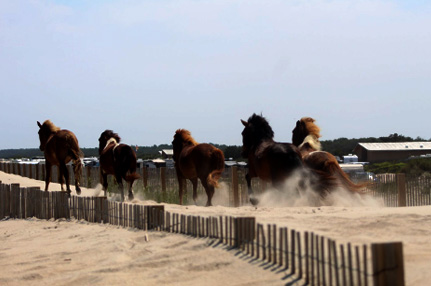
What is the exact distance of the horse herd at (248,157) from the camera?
14.5 metres

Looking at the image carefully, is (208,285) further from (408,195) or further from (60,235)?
(408,195)

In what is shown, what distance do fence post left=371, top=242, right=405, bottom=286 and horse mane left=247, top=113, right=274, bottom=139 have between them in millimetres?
10400

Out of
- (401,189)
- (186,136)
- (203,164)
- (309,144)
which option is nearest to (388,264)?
(309,144)

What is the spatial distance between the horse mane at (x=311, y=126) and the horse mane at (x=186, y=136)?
296cm

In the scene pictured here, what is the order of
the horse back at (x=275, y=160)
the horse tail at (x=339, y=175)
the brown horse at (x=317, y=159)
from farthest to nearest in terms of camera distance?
the horse tail at (x=339, y=175) → the horse back at (x=275, y=160) → the brown horse at (x=317, y=159)

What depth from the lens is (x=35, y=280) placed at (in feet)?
27.7

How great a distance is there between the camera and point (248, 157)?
52.9ft

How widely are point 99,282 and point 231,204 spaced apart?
11590mm

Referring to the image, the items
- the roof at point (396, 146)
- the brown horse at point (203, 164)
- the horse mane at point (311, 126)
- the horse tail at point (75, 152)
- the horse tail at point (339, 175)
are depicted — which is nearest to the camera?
the horse tail at point (339, 175)

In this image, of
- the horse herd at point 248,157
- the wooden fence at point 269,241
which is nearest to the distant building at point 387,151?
the horse herd at point 248,157

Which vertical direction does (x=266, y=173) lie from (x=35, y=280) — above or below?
above

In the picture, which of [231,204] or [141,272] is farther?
[231,204]

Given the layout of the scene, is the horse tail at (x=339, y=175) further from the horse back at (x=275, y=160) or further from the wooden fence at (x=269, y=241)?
the wooden fence at (x=269, y=241)

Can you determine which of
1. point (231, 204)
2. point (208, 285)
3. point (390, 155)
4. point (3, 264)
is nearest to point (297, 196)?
point (231, 204)
